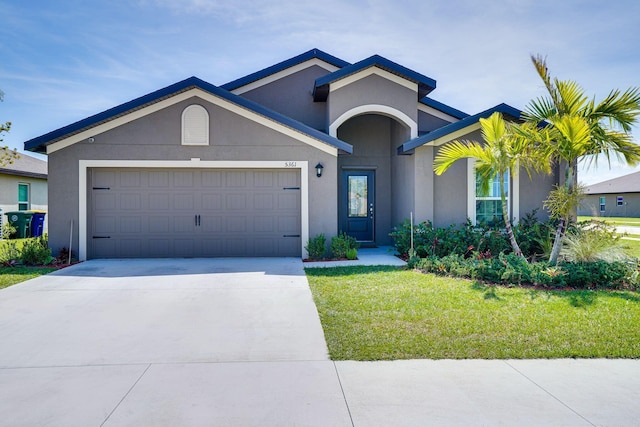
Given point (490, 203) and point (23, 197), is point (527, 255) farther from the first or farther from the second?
point (23, 197)

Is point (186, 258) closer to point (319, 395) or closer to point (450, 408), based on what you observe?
point (319, 395)

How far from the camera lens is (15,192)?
1814 cm

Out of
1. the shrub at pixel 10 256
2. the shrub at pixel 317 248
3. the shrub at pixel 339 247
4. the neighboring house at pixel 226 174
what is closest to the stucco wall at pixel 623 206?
the neighboring house at pixel 226 174

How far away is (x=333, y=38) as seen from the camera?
1254cm

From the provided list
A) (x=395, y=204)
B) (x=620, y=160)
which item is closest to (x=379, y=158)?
(x=395, y=204)

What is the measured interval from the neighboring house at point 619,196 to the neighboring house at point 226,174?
3026 cm

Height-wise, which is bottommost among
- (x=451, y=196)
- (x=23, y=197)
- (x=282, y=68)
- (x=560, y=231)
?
(x=560, y=231)

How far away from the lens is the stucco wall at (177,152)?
10031 mm

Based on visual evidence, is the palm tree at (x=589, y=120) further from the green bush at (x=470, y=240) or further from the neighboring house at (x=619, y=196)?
the neighboring house at (x=619, y=196)

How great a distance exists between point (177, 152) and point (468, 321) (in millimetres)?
7930

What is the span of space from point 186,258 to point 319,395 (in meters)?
7.82

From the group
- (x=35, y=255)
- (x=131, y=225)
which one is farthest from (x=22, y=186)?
(x=131, y=225)

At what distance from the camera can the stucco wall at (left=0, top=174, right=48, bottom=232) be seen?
56.6 feet

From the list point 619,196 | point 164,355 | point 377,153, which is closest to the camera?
point 164,355
